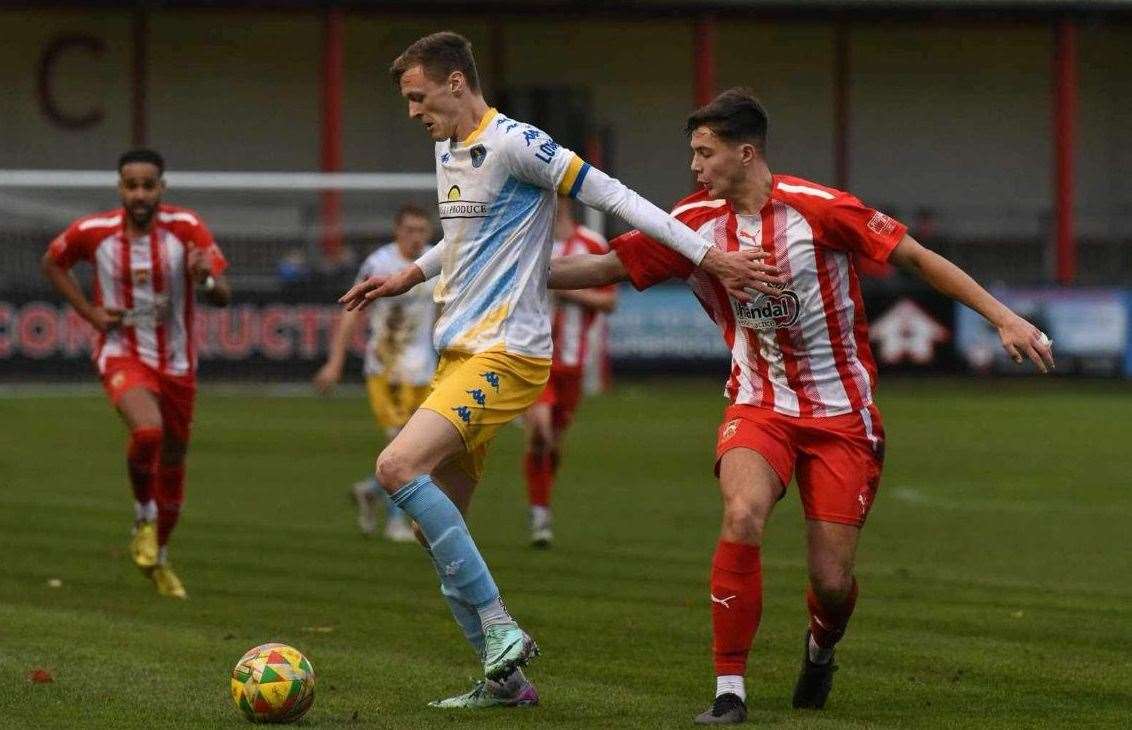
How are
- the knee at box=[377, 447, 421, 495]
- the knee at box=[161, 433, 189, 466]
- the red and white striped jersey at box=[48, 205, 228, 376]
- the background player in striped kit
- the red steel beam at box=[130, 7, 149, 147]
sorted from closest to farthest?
the knee at box=[377, 447, 421, 495], the red and white striped jersey at box=[48, 205, 228, 376], the knee at box=[161, 433, 189, 466], the background player in striped kit, the red steel beam at box=[130, 7, 149, 147]

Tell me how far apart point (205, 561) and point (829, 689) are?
17.3ft

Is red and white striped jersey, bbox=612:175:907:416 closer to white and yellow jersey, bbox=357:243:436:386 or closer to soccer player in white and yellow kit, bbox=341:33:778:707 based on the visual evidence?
soccer player in white and yellow kit, bbox=341:33:778:707

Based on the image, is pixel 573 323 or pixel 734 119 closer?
pixel 734 119

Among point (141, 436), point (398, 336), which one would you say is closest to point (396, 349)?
point (398, 336)

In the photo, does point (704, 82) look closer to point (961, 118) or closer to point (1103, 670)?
point (961, 118)

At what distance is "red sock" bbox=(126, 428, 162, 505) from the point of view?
998 cm

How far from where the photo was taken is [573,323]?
44.4 ft

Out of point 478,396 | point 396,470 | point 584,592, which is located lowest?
point 584,592

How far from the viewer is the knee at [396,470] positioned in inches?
263

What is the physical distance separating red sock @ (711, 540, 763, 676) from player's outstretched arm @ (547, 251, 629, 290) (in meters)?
1.13

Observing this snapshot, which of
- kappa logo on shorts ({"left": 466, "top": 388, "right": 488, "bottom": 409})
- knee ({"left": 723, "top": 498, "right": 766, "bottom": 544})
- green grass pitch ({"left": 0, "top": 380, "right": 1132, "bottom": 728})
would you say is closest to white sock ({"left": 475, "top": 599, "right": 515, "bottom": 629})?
green grass pitch ({"left": 0, "top": 380, "right": 1132, "bottom": 728})

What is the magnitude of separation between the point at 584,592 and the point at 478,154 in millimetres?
3685

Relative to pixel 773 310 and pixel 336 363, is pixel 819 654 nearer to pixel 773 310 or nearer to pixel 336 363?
pixel 773 310

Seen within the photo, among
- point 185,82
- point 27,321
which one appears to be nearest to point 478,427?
point 27,321
